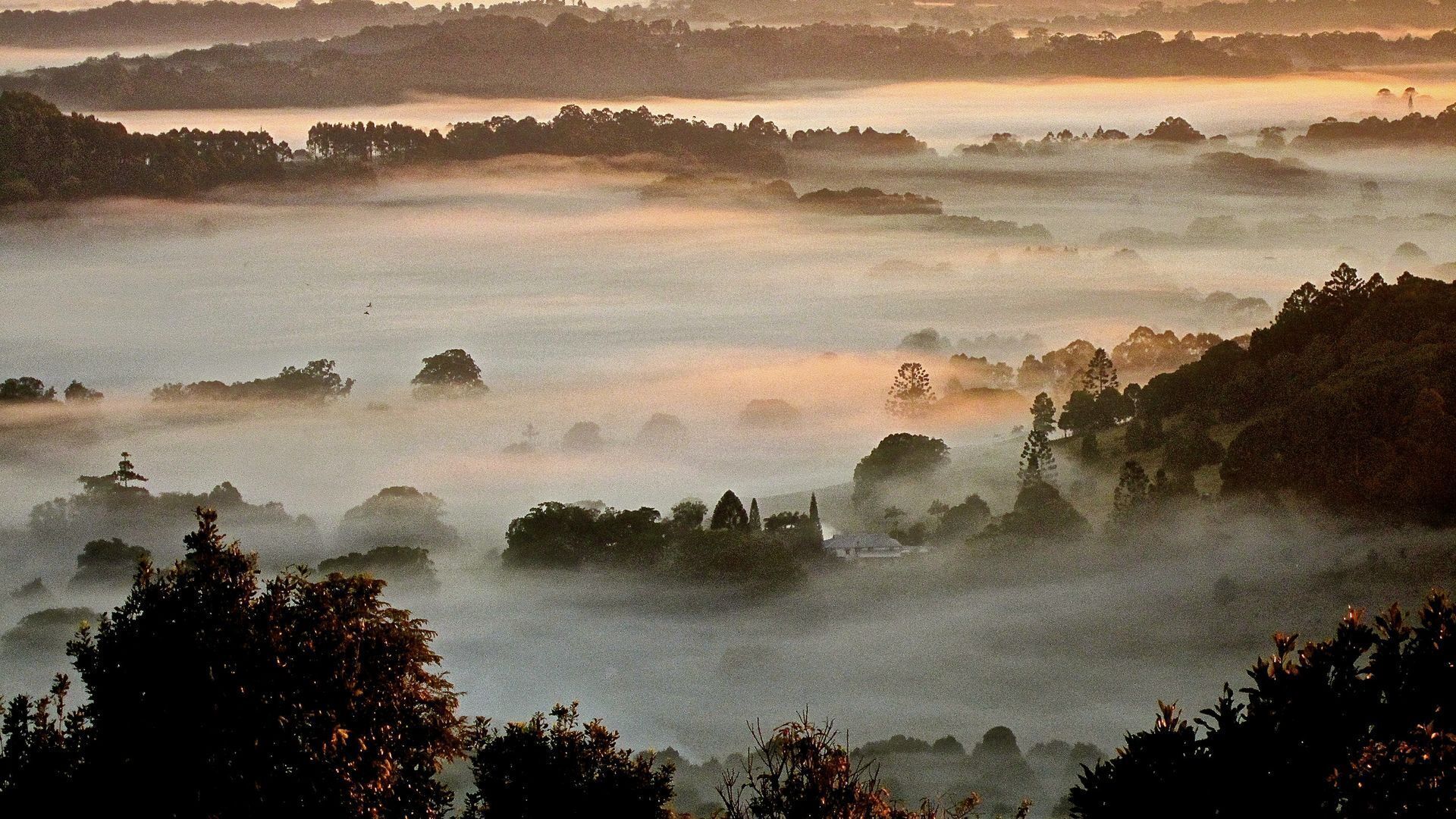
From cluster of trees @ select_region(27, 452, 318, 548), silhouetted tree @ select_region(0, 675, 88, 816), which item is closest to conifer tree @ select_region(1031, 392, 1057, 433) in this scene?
cluster of trees @ select_region(27, 452, 318, 548)

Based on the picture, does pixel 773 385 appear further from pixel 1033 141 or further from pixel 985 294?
pixel 1033 141

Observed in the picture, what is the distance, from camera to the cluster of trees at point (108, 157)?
412 feet

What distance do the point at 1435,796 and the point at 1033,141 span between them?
16414 centimetres

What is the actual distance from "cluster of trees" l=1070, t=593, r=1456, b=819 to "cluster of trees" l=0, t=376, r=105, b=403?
116 meters

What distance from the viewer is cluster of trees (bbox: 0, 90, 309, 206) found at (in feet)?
412

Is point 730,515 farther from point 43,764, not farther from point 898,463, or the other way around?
point 43,764

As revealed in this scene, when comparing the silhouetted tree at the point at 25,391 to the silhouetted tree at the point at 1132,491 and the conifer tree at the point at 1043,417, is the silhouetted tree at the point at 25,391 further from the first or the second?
the silhouetted tree at the point at 1132,491

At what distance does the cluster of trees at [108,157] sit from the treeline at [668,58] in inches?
197

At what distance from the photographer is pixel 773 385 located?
457 ft

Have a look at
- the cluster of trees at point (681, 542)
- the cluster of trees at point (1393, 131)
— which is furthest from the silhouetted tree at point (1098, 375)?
the cluster of trees at point (1393, 131)

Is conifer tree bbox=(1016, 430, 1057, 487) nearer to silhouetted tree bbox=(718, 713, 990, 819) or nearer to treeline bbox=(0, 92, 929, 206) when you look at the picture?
silhouetted tree bbox=(718, 713, 990, 819)

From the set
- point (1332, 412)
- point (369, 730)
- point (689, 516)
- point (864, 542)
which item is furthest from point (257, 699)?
point (689, 516)

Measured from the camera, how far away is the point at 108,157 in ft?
424

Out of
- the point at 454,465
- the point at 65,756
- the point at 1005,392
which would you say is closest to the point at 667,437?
the point at 454,465
